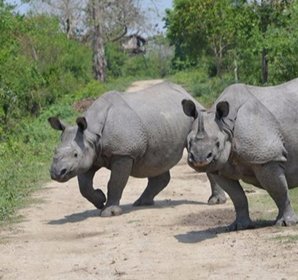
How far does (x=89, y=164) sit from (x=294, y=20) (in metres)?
9.17

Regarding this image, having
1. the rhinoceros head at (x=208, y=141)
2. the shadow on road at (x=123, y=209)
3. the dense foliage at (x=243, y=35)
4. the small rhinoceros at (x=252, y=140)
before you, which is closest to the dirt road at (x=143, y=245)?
the shadow on road at (x=123, y=209)

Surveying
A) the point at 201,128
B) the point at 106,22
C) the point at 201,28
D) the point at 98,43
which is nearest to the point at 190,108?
the point at 201,128

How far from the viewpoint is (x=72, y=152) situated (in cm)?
1016

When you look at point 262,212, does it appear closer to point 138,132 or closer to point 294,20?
point 138,132

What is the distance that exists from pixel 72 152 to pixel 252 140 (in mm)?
2766

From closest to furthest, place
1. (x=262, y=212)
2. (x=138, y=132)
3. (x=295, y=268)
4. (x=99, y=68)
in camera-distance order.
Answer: (x=295, y=268) → (x=262, y=212) → (x=138, y=132) → (x=99, y=68)

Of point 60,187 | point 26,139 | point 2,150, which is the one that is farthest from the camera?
point 26,139

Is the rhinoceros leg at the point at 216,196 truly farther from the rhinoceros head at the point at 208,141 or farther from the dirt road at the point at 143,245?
the rhinoceros head at the point at 208,141

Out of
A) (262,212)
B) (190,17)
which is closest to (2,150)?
(262,212)

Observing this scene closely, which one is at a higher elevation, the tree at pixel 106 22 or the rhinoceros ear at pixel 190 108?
the rhinoceros ear at pixel 190 108

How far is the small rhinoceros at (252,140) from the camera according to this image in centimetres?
802

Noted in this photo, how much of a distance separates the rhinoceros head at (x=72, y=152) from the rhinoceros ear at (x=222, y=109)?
253 cm

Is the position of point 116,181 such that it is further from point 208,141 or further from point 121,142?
point 208,141

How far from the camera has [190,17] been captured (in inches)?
1435
